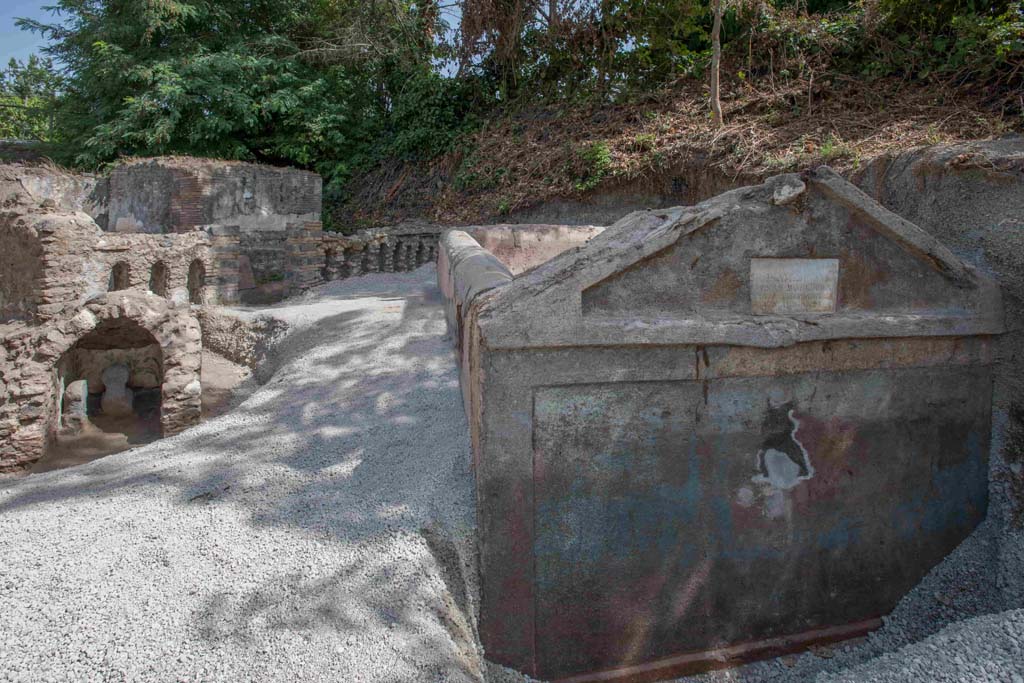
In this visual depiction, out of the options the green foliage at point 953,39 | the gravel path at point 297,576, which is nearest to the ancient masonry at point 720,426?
the gravel path at point 297,576

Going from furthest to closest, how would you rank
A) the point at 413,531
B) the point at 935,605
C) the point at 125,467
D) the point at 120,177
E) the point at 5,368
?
the point at 120,177 → the point at 5,368 → the point at 125,467 → the point at 935,605 → the point at 413,531

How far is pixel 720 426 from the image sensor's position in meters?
3.21

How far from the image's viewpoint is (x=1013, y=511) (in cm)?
355

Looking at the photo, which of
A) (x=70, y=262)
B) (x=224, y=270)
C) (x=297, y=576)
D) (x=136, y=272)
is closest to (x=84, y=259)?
(x=70, y=262)

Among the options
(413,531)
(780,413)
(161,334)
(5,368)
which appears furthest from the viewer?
(161,334)

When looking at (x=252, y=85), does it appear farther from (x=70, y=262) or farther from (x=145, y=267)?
(x=70, y=262)

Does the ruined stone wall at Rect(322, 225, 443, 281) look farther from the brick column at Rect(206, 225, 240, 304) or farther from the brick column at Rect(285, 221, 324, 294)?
the brick column at Rect(206, 225, 240, 304)

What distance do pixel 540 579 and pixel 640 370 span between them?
1.14 m

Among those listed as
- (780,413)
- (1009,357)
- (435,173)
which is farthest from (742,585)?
(435,173)

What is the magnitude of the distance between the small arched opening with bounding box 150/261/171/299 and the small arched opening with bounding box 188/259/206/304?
520mm

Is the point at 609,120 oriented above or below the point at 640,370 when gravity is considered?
above

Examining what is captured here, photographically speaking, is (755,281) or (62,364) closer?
(755,281)

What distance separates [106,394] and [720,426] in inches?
324

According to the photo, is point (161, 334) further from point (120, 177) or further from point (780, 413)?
point (120, 177)
